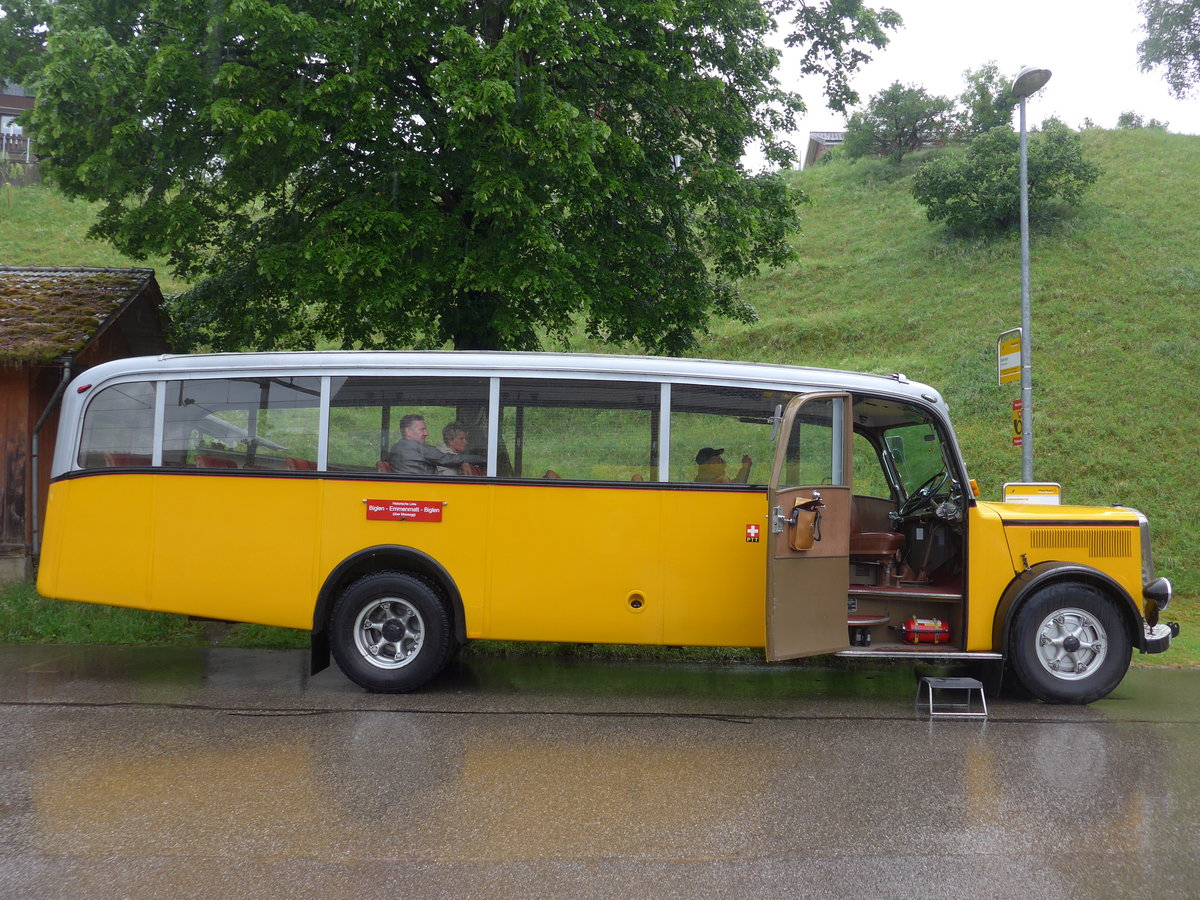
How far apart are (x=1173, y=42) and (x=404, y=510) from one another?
23.7 meters

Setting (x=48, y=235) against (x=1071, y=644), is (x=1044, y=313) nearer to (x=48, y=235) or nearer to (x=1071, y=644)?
(x=1071, y=644)

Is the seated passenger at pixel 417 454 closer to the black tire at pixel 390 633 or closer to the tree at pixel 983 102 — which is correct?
the black tire at pixel 390 633

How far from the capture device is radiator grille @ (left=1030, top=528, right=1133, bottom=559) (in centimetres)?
Answer: 767

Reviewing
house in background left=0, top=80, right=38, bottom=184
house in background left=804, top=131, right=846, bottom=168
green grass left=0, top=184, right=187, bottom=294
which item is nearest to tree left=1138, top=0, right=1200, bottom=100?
green grass left=0, top=184, right=187, bottom=294

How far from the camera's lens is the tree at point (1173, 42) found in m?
23.0

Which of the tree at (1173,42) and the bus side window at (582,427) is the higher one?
the tree at (1173,42)

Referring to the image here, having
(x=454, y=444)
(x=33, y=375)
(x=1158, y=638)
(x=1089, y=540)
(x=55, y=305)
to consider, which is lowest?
(x=1158, y=638)

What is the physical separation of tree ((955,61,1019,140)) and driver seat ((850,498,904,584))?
37608 millimetres

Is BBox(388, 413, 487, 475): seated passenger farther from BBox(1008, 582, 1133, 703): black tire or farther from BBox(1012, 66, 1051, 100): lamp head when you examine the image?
BBox(1012, 66, 1051, 100): lamp head

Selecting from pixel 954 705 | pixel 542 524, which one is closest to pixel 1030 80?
pixel 954 705

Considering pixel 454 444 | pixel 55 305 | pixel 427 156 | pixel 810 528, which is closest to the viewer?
pixel 810 528

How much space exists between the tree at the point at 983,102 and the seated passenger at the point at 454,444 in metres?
38.9

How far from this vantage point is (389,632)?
789 centimetres

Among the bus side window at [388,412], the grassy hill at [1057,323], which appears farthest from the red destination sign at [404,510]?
the grassy hill at [1057,323]
